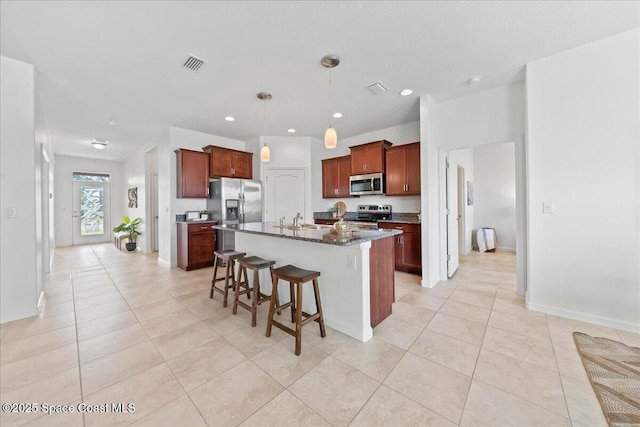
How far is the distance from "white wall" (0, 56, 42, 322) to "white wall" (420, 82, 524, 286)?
15.8 feet

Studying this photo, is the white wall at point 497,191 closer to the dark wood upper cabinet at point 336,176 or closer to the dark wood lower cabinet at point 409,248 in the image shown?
the dark wood lower cabinet at point 409,248

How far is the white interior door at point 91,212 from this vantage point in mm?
7633

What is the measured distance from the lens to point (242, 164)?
5.46 meters

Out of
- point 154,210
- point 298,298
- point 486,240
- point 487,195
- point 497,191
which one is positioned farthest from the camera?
point 154,210

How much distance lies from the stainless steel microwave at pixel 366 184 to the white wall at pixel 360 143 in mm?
433

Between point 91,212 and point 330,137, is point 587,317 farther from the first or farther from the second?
point 91,212

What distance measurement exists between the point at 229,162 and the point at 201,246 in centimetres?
186

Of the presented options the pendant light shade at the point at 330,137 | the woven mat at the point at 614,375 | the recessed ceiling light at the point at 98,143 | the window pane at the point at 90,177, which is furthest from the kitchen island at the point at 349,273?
the window pane at the point at 90,177

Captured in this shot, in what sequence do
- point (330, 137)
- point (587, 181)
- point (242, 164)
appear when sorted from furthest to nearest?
point (242, 164) → point (330, 137) → point (587, 181)

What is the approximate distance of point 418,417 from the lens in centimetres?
139

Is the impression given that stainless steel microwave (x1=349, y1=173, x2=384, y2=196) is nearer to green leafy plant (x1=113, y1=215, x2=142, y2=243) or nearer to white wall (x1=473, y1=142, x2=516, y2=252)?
white wall (x1=473, y1=142, x2=516, y2=252)

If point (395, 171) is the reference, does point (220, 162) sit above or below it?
above

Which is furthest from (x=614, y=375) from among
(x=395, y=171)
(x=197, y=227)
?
(x=197, y=227)

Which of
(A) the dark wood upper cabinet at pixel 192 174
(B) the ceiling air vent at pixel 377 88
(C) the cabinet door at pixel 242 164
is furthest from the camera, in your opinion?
(C) the cabinet door at pixel 242 164
